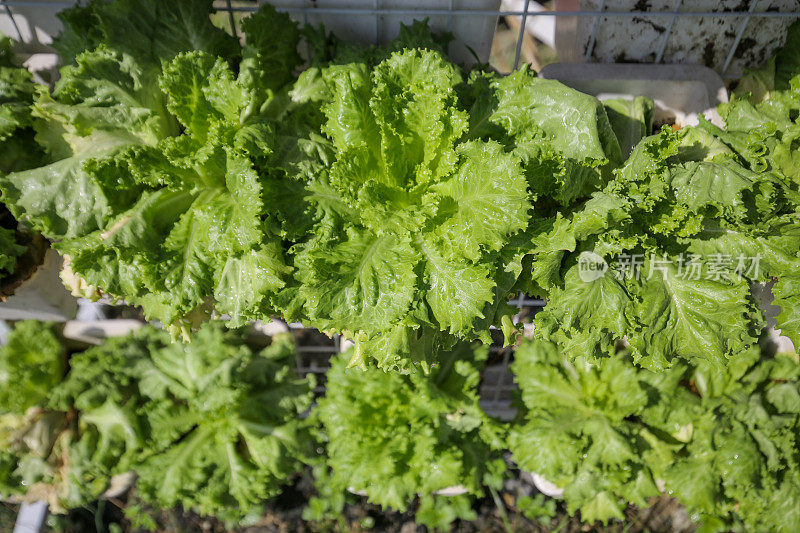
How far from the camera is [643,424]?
2.43m

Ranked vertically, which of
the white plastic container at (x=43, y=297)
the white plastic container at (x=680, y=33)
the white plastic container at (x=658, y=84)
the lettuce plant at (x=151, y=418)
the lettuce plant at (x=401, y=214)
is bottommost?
the lettuce plant at (x=151, y=418)

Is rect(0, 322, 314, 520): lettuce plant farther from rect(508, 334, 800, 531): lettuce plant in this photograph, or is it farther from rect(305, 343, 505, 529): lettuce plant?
rect(508, 334, 800, 531): lettuce plant

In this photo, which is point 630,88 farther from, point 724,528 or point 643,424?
point 724,528

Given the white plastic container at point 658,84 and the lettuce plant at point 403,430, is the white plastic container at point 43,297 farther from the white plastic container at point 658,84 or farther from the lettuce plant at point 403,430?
the white plastic container at point 658,84

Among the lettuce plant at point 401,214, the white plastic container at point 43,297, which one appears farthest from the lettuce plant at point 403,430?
the white plastic container at point 43,297

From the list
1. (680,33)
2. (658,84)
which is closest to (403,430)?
(658,84)

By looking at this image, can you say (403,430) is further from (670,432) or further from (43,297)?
(43,297)

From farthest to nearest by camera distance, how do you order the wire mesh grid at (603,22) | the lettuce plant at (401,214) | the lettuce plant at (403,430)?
the lettuce plant at (403,430), the wire mesh grid at (603,22), the lettuce plant at (401,214)

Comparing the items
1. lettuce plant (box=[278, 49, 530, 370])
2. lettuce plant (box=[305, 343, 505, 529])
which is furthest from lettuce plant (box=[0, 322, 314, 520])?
lettuce plant (box=[278, 49, 530, 370])

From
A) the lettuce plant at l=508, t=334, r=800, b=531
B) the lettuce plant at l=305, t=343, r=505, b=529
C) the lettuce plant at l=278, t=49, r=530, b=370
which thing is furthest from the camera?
the lettuce plant at l=305, t=343, r=505, b=529

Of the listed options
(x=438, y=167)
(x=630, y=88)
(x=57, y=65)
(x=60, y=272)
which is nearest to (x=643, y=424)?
(x=630, y=88)

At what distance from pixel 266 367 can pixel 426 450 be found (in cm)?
79

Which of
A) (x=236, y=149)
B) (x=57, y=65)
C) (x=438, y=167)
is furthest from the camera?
(x=57, y=65)

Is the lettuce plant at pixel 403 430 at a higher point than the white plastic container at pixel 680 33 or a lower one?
lower
